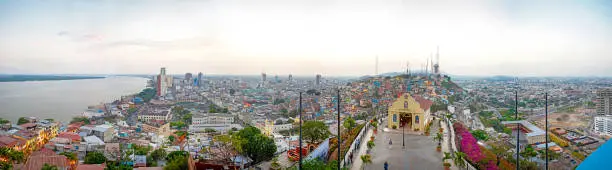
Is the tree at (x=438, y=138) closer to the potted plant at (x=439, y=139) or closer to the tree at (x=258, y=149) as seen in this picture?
the potted plant at (x=439, y=139)

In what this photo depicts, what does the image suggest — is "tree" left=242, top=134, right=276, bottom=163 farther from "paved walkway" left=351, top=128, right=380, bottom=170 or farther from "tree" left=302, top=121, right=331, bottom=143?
"paved walkway" left=351, top=128, right=380, bottom=170

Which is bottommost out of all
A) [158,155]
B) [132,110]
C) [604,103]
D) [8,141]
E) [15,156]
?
[132,110]

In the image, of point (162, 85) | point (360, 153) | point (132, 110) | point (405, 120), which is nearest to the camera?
point (360, 153)

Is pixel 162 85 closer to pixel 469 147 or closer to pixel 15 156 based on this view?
pixel 15 156

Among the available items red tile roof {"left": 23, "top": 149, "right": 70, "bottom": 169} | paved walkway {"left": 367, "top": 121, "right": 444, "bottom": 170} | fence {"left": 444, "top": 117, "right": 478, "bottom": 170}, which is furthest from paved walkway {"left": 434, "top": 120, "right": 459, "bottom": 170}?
red tile roof {"left": 23, "top": 149, "right": 70, "bottom": 169}

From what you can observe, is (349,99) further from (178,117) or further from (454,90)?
(178,117)

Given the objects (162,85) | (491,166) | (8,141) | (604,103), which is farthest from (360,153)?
(162,85)

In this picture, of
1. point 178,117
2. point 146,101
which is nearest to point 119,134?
point 178,117
